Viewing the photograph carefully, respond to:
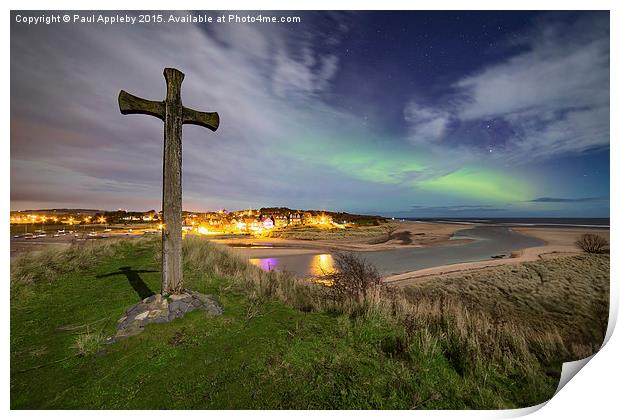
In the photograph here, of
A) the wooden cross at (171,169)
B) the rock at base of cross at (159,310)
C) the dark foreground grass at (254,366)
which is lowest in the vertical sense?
the dark foreground grass at (254,366)

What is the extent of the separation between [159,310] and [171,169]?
1.98m

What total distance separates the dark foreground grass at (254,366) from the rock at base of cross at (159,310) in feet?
0.39

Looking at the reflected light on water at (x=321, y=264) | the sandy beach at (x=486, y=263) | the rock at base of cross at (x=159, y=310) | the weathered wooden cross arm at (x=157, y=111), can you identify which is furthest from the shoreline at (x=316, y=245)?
the weathered wooden cross arm at (x=157, y=111)

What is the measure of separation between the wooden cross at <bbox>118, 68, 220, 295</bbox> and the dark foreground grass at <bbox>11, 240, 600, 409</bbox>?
0.73m

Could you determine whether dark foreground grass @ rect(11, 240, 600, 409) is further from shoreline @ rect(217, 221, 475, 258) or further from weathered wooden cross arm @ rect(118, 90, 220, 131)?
shoreline @ rect(217, 221, 475, 258)

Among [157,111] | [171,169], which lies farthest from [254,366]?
[157,111]

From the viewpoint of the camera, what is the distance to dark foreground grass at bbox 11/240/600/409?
2383 millimetres

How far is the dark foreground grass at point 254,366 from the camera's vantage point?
238 centimetres

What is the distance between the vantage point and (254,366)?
2.68 m

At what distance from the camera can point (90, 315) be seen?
12.3 feet

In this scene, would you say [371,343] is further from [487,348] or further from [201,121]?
[201,121]

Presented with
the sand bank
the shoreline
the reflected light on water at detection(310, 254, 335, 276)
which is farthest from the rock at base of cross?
the sand bank

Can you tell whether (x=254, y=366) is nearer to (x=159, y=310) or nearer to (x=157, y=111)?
(x=159, y=310)

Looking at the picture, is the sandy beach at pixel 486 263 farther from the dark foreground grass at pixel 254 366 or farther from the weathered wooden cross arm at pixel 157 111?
the weathered wooden cross arm at pixel 157 111
